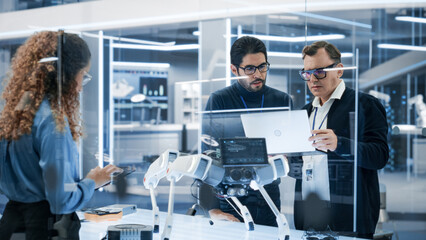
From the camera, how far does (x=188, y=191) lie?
4074 mm

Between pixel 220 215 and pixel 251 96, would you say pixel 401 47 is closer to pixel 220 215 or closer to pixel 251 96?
pixel 251 96

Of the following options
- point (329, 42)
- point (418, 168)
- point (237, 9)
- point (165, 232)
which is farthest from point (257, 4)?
point (418, 168)

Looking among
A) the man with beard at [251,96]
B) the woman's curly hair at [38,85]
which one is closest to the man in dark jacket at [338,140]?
the man with beard at [251,96]

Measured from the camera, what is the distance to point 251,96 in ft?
11.1

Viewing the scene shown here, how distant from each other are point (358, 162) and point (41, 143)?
7.69 feet

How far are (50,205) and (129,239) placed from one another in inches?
19.8

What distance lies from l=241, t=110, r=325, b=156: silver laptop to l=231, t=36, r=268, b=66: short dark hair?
29.8 inches

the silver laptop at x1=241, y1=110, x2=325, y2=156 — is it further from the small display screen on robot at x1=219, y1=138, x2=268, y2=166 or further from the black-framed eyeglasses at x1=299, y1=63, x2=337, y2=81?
the black-framed eyeglasses at x1=299, y1=63, x2=337, y2=81

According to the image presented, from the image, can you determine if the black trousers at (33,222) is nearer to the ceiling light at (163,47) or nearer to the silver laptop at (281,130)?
the silver laptop at (281,130)

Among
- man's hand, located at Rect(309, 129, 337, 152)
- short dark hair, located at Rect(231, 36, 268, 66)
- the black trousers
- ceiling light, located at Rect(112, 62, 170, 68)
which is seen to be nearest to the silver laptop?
man's hand, located at Rect(309, 129, 337, 152)

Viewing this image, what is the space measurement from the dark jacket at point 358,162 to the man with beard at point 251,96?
11.1 inches

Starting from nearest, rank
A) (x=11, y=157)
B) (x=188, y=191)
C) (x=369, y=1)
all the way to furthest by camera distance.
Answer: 1. (x=11, y=157)
2. (x=188, y=191)
3. (x=369, y=1)

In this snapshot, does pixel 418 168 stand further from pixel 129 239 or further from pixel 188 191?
pixel 129 239

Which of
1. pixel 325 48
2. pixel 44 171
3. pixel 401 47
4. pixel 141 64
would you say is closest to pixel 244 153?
pixel 44 171
